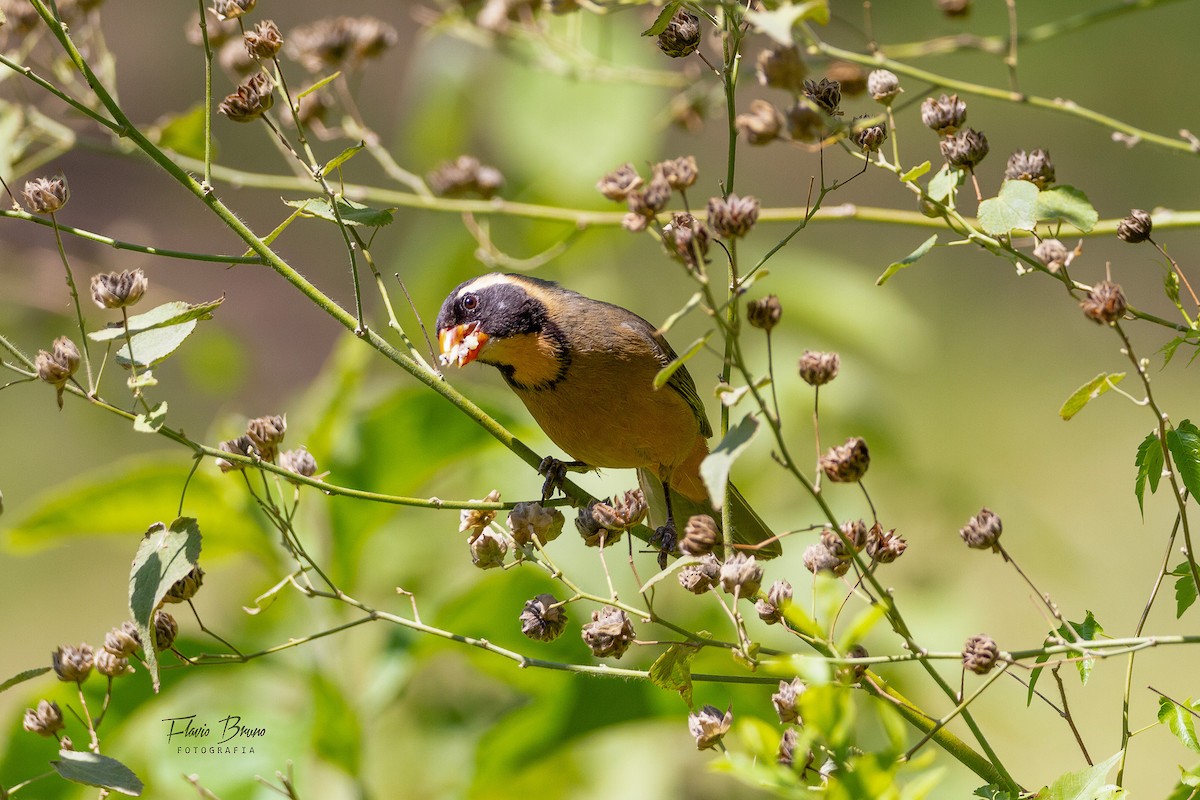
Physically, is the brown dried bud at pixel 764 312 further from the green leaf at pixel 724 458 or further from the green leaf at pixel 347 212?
the green leaf at pixel 347 212

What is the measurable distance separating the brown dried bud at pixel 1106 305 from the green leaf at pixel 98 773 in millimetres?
1150

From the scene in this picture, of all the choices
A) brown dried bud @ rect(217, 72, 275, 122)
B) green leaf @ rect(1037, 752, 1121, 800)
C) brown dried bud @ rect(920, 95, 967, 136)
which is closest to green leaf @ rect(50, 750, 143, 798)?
brown dried bud @ rect(217, 72, 275, 122)

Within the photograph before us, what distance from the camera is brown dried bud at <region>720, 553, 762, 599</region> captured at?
4.35 ft

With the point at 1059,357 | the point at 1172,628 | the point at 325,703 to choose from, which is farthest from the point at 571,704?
the point at 1059,357

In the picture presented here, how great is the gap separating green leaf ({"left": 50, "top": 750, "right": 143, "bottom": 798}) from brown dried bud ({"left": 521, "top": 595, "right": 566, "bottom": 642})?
48 cm

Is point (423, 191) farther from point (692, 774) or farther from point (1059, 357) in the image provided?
point (1059, 357)

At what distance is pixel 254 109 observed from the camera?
5.35 feet

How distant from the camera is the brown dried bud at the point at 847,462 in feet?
4.46

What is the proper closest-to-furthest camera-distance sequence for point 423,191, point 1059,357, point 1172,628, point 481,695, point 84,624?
point 423,191 → point 481,695 → point 1172,628 → point 84,624 → point 1059,357

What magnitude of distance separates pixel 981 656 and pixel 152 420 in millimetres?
950

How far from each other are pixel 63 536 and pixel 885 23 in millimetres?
10293

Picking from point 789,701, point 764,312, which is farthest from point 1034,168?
point 789,701

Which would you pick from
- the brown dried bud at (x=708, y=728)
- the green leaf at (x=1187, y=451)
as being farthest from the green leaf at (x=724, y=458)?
the green leaf at (x=1187, y=451)

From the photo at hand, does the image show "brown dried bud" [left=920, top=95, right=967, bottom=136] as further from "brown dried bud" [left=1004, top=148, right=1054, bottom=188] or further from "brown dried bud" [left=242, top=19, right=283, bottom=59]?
"brown dried bud" [left=242, top=19, right=283, bottom=59]
